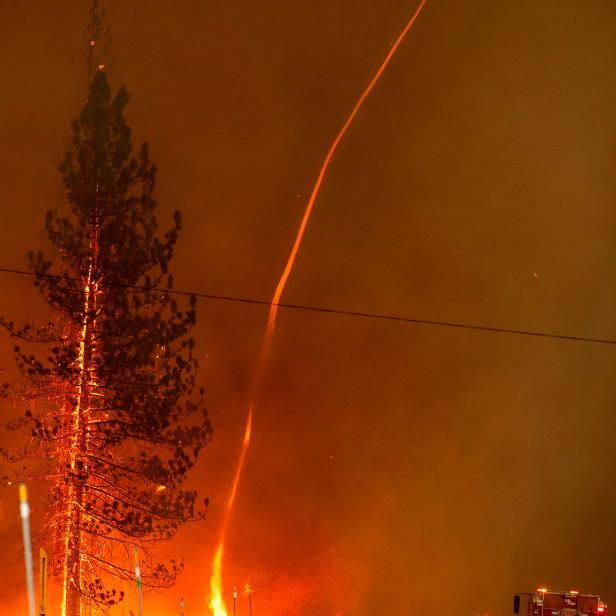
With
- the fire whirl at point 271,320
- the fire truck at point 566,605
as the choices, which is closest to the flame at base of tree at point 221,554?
the fire whirl at point 271,320

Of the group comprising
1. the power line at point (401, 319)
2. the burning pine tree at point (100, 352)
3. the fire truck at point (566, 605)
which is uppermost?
the power line at point (401, 319)

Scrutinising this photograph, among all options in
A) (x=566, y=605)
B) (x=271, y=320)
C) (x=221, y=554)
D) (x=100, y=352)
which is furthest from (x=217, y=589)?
(x=100, y=352)

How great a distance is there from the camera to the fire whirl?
15.6m

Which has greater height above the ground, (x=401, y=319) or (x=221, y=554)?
(x=401, y=319)

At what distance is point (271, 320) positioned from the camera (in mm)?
16391

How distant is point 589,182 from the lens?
1770cm

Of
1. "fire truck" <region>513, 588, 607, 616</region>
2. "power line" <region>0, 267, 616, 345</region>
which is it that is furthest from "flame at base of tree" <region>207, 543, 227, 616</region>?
"fire truck" <region>513, 588, 607, 616</region>

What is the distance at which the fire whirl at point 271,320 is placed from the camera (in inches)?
616

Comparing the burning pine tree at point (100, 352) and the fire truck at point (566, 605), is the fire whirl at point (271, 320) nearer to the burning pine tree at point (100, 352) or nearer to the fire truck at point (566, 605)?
the burning pine tree at point (100, 352)

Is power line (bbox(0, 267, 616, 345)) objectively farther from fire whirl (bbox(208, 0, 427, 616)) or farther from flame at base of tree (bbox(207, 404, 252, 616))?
flame at base of tree (bbox(207, 404, 252, 616))

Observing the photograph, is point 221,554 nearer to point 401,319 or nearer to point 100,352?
point 401,319

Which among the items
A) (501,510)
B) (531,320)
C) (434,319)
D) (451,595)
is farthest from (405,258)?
(451,595)

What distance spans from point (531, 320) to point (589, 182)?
113 inches

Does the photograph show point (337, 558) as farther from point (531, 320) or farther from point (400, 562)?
point (531, 320)
